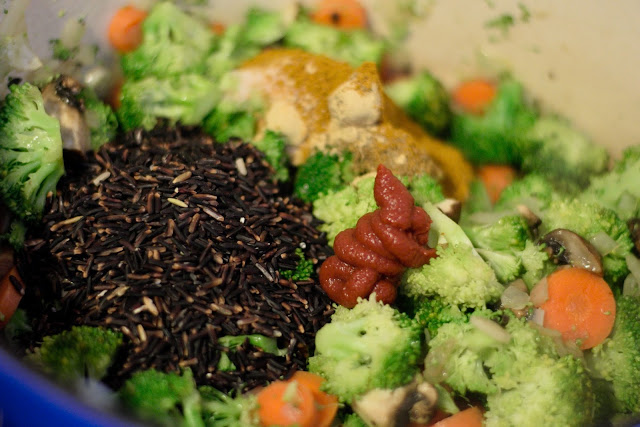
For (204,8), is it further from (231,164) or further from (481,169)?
(481,169)

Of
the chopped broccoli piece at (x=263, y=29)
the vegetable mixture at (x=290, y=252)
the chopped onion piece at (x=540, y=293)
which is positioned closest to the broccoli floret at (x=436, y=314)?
the vegetable mixture at (x=290, y=252)

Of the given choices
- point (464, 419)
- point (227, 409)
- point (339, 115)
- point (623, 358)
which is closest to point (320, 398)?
point (227, 409)

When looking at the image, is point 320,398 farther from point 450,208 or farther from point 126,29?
point 126,29

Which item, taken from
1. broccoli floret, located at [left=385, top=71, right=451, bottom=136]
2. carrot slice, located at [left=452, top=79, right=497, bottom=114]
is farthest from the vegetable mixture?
carrot slice, located at [left=452, top=79, right=497, bottom=114]

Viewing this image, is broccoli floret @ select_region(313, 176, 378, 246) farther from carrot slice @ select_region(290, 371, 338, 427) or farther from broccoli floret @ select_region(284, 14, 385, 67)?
broccoli floret @ select_region(284, 14, 385, 67)

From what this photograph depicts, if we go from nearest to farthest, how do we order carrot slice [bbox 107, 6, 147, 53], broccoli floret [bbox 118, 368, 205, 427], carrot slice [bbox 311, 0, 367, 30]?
1. broccoli floret [bbox 118, 368, 205, 427]
2. carrot slice [bbox 107, 6, 147, 53]
3. carrot slice [bbox 311, 0, 367, 30]

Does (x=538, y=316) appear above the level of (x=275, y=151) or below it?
below

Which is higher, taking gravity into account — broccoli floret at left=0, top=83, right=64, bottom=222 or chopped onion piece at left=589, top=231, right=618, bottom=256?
broccoli floret at left=0, top=83, right=64, bottom=222
